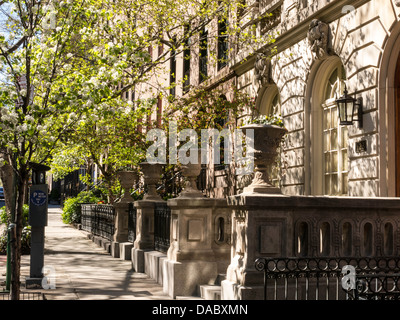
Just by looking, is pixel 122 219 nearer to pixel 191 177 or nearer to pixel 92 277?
pixel 92 277

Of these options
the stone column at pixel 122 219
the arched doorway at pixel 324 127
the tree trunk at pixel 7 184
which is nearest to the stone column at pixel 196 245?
the arched doorway at pixel 324 127

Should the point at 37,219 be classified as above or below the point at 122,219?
above

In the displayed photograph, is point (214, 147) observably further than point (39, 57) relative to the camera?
Yes

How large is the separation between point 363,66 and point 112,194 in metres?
15.2

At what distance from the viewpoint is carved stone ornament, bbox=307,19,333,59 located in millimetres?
13938

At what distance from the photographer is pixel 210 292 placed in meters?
9.59

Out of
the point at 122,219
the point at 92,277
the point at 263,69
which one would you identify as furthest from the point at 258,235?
the point at 263,69

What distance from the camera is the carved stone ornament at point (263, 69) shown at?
1752 centimetres

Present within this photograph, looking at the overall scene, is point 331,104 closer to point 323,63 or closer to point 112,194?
point 323,63

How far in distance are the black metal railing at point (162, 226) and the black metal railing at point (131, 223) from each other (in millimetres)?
2151

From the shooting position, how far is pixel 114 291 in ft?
35.8

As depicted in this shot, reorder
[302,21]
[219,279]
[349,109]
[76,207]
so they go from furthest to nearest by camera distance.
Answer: [76,207] → [302,21] → [349,109] → [219,279]

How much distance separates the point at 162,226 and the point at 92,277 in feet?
6.13
